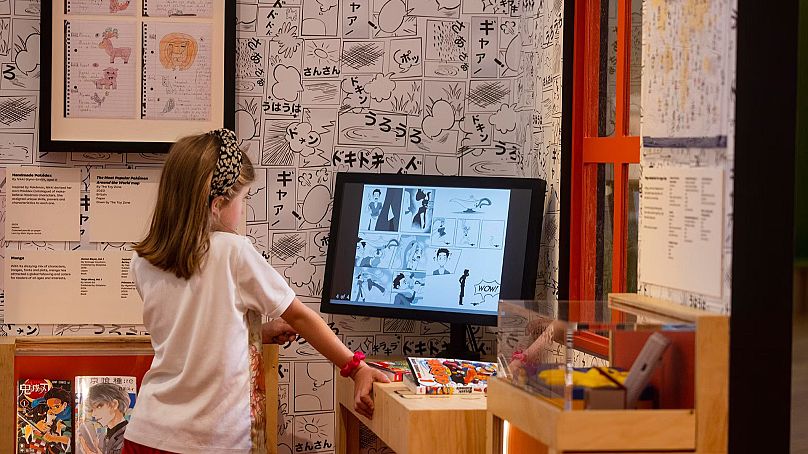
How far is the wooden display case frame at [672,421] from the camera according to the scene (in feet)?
6.05

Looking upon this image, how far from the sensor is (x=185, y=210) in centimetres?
261

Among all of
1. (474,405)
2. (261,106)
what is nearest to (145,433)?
(474,405)

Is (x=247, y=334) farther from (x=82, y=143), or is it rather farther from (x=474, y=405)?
(x=82, y=143)

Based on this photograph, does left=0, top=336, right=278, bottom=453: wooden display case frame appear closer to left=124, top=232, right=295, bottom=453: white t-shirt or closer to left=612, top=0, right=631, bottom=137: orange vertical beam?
left=124, top=232, right=295, bottom=453: white t-shirt

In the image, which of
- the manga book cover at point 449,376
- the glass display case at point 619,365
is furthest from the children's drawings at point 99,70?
the glass display case at point 619,365

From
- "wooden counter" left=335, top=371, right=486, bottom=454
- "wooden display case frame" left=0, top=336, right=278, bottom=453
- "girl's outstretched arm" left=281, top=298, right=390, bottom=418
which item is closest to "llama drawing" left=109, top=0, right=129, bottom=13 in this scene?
"wooden display case frame" left=0, top=336, right=278, bottom=453

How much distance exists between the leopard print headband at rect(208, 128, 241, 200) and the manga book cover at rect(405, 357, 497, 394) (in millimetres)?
692

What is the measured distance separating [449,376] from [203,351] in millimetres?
661

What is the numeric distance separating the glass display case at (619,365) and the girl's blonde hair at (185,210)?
2.86ft

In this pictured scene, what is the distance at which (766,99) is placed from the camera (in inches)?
73.5

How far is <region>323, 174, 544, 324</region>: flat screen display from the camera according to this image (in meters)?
3.22

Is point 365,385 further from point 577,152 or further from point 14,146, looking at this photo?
point 14,146

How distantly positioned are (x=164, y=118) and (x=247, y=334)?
104 cm

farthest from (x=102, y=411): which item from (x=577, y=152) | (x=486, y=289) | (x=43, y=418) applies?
(x=577, y=152)
